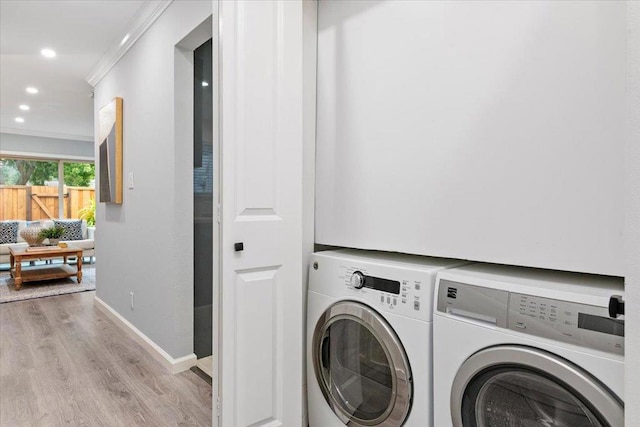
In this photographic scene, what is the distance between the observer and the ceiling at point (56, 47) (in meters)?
2.74

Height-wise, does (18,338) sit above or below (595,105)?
below

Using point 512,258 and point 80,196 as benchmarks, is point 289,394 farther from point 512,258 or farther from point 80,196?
point 80,196

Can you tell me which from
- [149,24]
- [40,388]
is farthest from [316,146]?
[40,388]

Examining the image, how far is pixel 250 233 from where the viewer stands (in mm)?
1498

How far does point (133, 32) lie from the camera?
116 inches

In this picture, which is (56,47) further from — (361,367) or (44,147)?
(44,147)

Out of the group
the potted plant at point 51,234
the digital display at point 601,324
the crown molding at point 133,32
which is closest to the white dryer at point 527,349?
the digital display at point 601,324

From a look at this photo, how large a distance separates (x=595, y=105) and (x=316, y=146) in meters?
1.12

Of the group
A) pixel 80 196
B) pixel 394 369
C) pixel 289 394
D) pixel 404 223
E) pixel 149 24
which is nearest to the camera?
pixel 394 369

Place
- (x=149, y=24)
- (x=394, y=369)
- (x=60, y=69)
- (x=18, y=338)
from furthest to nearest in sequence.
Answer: (x=60, y=69) < (x=18, y=338) < (x=149, y=24) < (x=394, y=369)

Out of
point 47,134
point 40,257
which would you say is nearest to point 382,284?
point 40,257

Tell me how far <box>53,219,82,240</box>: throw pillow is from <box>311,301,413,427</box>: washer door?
6.95 m

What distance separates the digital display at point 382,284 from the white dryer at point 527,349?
163 mm

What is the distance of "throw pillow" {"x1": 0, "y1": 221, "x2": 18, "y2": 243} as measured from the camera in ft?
20.3
